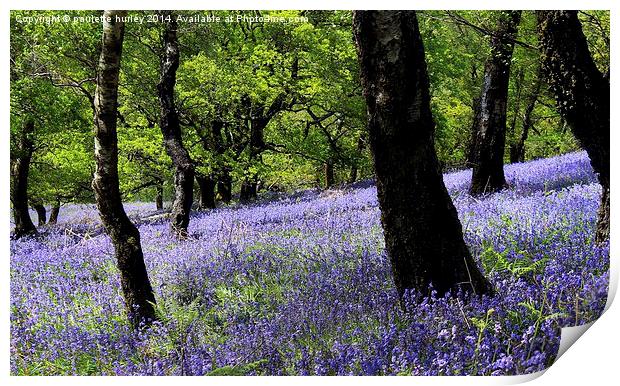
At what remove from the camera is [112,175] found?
142 inches

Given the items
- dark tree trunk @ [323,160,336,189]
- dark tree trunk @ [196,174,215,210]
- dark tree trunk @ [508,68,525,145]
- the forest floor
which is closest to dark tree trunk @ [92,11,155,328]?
the forest floor

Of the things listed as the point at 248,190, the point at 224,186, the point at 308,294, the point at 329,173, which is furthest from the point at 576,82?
the point at 224,186

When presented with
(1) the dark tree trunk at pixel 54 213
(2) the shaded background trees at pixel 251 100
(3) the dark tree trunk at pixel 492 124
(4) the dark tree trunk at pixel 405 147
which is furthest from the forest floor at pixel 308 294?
(3) the dark tree trunk at pixel 492 124

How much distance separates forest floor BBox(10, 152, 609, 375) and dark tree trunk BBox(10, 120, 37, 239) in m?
0.10

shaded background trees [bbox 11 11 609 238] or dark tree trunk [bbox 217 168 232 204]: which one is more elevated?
shaded background trees [bbox 11 11 609 238]

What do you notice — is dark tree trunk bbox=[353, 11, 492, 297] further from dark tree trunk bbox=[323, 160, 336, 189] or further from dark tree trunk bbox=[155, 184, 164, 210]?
dark tree trunk bbox=[155, 184, 164, 210]

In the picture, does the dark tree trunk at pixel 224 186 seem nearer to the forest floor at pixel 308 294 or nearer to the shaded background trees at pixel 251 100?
the shaded background trees at pixel 251 100

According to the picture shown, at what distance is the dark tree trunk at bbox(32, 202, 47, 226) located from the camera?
4.17 meters

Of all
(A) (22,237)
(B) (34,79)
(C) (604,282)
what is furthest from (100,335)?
(C) (604,282)

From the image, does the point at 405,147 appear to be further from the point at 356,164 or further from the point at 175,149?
the point at 175,149

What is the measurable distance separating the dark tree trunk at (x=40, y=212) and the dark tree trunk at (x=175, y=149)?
930 mm

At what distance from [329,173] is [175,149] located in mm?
1278

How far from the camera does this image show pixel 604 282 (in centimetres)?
393

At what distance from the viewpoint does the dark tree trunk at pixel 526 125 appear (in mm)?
4520
